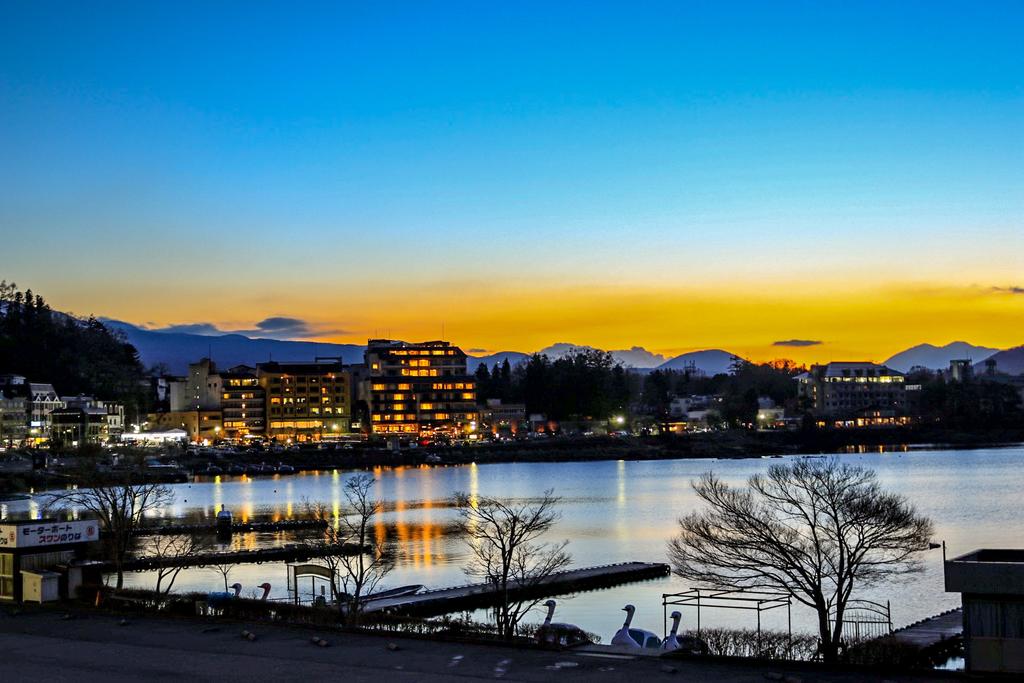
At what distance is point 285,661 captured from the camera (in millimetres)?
16375

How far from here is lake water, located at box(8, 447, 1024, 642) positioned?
3825cm

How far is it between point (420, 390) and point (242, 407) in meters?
30.5

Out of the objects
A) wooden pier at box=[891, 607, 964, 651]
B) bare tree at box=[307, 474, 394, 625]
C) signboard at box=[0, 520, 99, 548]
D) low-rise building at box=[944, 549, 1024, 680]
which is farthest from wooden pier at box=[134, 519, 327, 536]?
low-rise building at box=[944, 549, 1024, 680]

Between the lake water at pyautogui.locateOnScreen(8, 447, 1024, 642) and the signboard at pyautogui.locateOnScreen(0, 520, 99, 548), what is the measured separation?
54.6 ft

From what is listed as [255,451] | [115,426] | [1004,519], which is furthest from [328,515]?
[115,426]

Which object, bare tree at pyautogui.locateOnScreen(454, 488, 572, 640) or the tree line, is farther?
the tree line

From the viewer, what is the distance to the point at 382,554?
171ft

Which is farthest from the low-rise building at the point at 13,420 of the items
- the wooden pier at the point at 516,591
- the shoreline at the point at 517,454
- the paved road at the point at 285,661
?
the paved road at the point at 285,661

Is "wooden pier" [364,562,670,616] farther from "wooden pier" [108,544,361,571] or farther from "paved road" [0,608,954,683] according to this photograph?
"paved road" [0,608,954,683]

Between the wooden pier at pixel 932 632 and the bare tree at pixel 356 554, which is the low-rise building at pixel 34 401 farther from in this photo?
the wooden pier at pixel 932 632

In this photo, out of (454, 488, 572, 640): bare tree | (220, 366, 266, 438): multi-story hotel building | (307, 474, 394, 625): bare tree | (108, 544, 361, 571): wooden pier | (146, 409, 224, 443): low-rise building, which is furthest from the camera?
→ (220, 366, 266, 438): multi-story hotel building

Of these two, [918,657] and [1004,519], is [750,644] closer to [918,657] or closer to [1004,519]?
[918,657]

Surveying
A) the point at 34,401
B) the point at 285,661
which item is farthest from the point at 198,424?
the point at 285,661

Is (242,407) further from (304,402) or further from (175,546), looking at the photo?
(175,546)
